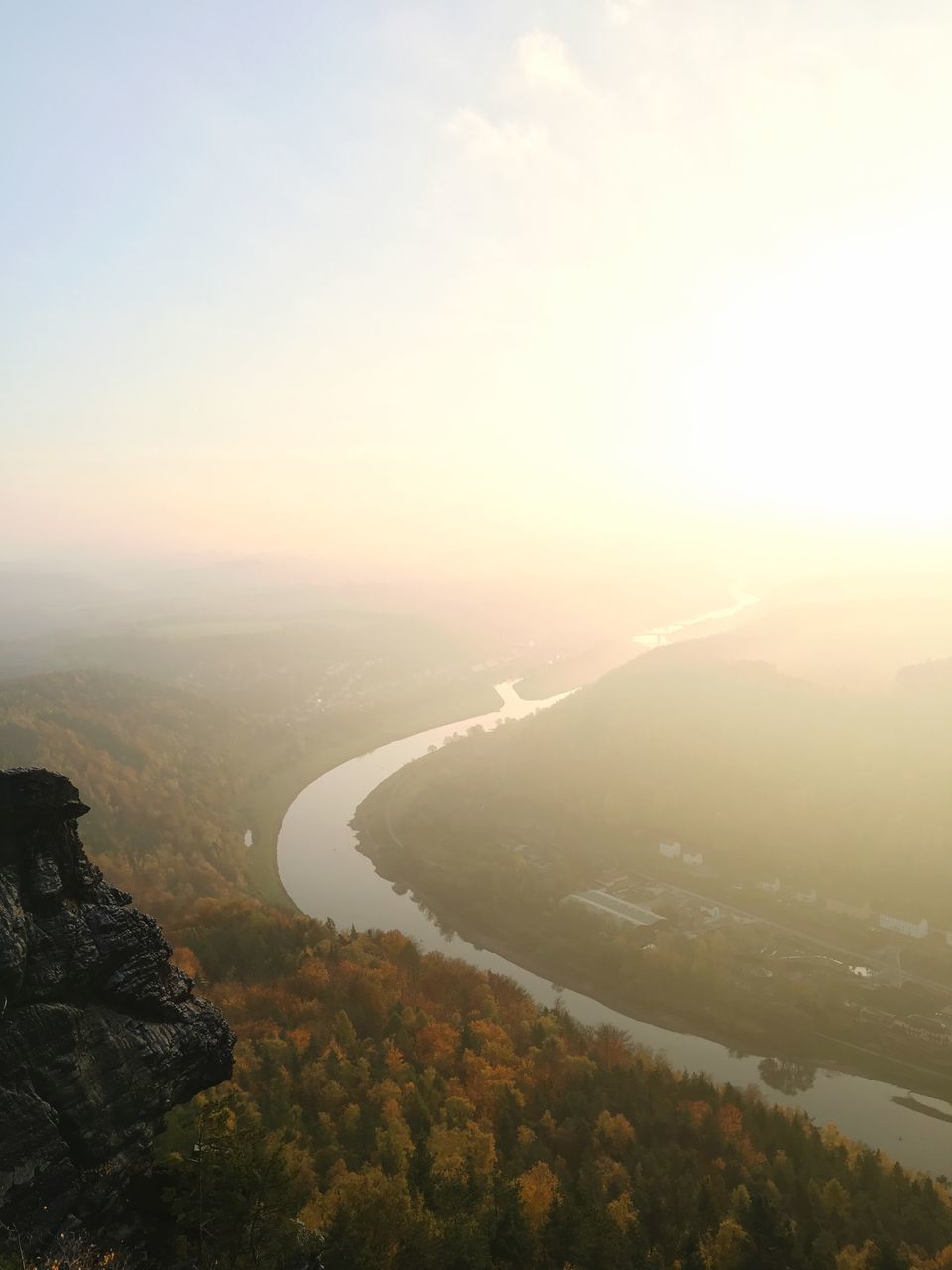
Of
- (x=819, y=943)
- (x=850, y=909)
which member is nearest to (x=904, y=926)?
(x=850, y=909)

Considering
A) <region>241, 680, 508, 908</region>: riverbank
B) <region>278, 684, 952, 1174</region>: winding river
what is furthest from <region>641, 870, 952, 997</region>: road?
<region>241, 680, 508, 908</region>: riverbank

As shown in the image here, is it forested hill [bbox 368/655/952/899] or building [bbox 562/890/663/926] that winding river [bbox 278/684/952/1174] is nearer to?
forested hill [bbox 368/655/952/899]

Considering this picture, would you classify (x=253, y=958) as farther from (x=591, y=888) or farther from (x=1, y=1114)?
(x=1, y=1114)

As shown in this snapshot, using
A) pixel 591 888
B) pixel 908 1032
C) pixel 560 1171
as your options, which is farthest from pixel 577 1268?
pixel 591 888

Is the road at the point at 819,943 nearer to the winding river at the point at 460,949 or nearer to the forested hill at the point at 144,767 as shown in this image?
the winding river at the point at 460,949

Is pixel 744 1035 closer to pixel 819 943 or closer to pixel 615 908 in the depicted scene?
pixel 819 943
